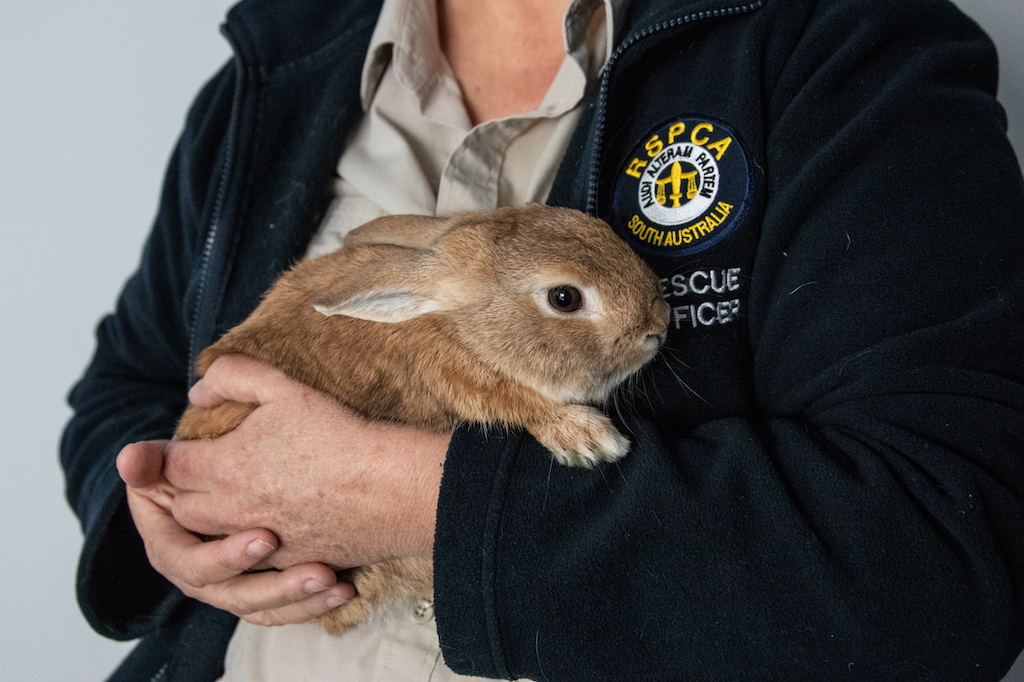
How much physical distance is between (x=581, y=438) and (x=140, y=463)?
3.16 ft

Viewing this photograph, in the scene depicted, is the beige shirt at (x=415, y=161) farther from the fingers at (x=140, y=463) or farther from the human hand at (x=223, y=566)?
the fingers at (x=140, y=463)

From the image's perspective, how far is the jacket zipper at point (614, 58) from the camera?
55.9 inches

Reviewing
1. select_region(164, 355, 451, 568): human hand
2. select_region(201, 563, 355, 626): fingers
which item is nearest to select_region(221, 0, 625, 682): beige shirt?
select_region(201, 563, 355, 626): fingers

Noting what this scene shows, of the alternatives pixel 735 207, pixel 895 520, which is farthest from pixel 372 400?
pixel 895 520

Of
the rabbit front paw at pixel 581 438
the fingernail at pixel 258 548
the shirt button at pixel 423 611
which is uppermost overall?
the rabbit front paw at pixel 581 438

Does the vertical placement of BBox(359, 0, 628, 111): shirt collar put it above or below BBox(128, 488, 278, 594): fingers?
above

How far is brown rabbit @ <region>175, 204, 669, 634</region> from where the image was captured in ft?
4.44

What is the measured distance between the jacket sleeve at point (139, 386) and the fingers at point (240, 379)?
21.0 inches

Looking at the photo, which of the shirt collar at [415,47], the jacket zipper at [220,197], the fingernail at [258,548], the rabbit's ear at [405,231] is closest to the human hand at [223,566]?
the fingernail at [258,548]

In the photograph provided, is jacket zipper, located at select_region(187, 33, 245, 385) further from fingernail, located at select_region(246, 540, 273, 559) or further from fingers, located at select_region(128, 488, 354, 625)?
fingernail, located at select_region(246, 540, 273, 559)

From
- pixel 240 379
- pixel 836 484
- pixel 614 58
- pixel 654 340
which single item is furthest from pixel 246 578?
pixel 614 58

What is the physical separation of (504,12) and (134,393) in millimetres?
1524

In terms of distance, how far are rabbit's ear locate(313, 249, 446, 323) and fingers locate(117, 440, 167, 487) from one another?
1.73 ft

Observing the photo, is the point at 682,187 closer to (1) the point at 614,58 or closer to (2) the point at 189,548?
(1) the point at 614,58
